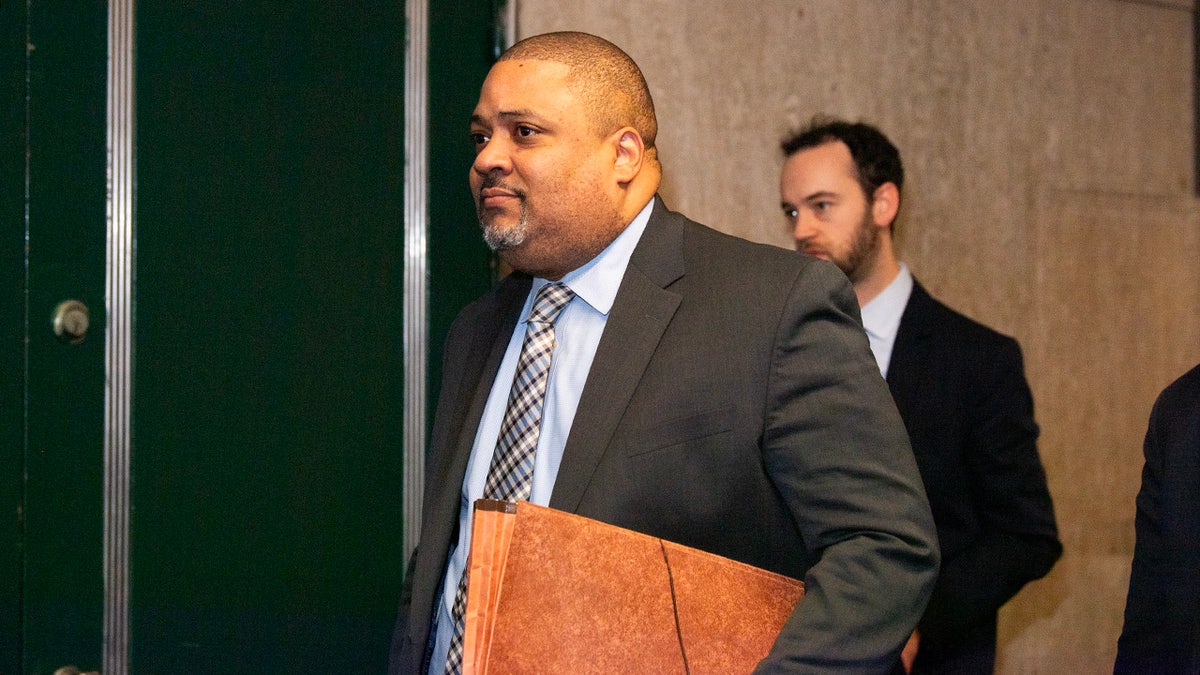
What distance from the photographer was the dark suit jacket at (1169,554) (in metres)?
1.63

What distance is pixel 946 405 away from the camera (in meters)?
2.81

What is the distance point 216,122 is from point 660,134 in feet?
4.02

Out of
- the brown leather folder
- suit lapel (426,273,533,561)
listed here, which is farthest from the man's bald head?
the brown leather folder

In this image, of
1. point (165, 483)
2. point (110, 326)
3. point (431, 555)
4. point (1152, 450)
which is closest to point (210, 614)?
point (165, 483)

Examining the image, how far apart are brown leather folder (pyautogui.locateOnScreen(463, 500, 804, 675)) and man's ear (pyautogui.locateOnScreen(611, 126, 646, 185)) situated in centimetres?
70

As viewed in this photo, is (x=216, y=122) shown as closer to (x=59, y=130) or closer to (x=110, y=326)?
(x=59, y=130)

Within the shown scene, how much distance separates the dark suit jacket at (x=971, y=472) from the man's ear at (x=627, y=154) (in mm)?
1105

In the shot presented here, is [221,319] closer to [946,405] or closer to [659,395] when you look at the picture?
[659,395]

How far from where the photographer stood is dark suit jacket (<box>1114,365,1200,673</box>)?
163cm

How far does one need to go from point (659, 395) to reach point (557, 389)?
0.20 metres

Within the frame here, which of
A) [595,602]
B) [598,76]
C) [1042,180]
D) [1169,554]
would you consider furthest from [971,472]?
[1042,180]

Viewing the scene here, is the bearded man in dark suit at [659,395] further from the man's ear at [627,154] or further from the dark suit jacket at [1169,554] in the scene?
the dark suit jacket at [1169,554]

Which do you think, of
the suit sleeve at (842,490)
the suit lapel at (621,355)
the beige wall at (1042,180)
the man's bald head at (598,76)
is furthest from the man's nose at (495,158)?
the beige wall at (1042,180)

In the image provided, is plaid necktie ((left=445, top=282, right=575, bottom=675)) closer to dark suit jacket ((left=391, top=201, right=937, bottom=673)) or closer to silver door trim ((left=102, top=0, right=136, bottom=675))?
dark suit jacket ((left=391, top=201, right=937, bottom=673))
